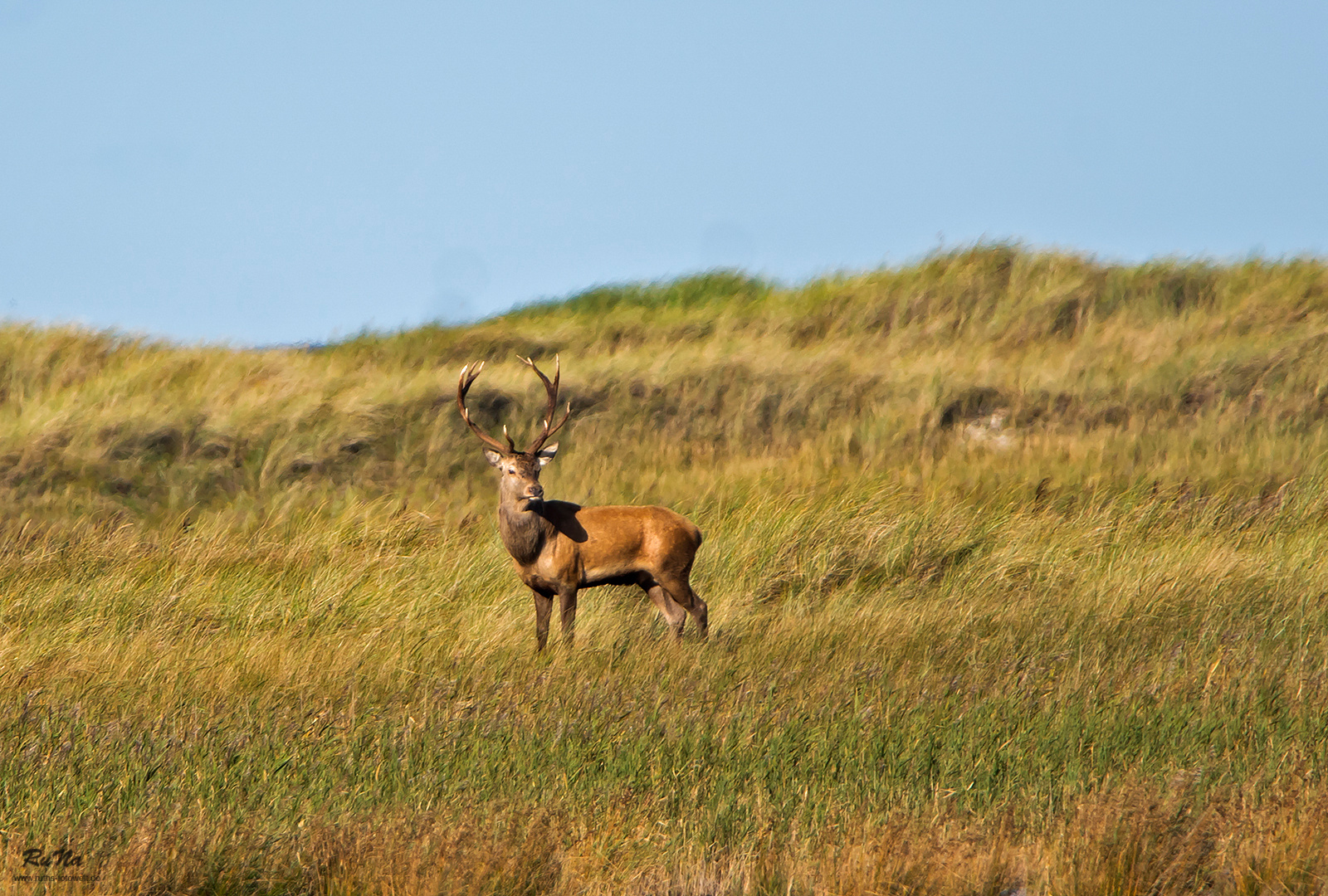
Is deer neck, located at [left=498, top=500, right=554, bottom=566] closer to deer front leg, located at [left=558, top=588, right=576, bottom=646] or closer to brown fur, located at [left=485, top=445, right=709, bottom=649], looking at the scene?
brown fur, located at [left=485, top=445, right=709, bottom=649]

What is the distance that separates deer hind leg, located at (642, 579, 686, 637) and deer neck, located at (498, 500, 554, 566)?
0.74 meters

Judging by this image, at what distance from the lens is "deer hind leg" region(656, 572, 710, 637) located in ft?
26.2

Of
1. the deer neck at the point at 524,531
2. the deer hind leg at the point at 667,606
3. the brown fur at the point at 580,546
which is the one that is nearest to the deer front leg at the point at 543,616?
the brown fur at the point at 580,546

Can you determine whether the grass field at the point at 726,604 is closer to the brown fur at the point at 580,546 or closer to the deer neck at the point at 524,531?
the brown fur at the point at 580,546

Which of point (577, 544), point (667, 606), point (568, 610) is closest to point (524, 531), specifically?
point (577, 544)

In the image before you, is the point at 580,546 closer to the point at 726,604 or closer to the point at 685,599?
the point at 685,599

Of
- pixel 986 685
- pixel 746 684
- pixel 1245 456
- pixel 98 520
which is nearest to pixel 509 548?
pixel 746 684

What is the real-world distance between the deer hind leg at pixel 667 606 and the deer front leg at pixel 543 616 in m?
0.60

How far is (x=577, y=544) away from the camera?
7832 mm

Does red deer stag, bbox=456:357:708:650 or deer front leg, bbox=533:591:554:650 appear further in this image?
deer front leg, bbox=533:591:554:650

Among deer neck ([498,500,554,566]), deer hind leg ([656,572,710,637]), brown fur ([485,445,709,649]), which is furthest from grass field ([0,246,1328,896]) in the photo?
deer neck ([498,500,554,566])

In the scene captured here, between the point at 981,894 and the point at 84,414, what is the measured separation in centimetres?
1304

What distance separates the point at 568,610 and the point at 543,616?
0.73 feet

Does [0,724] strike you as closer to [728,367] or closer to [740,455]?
[740,455]
